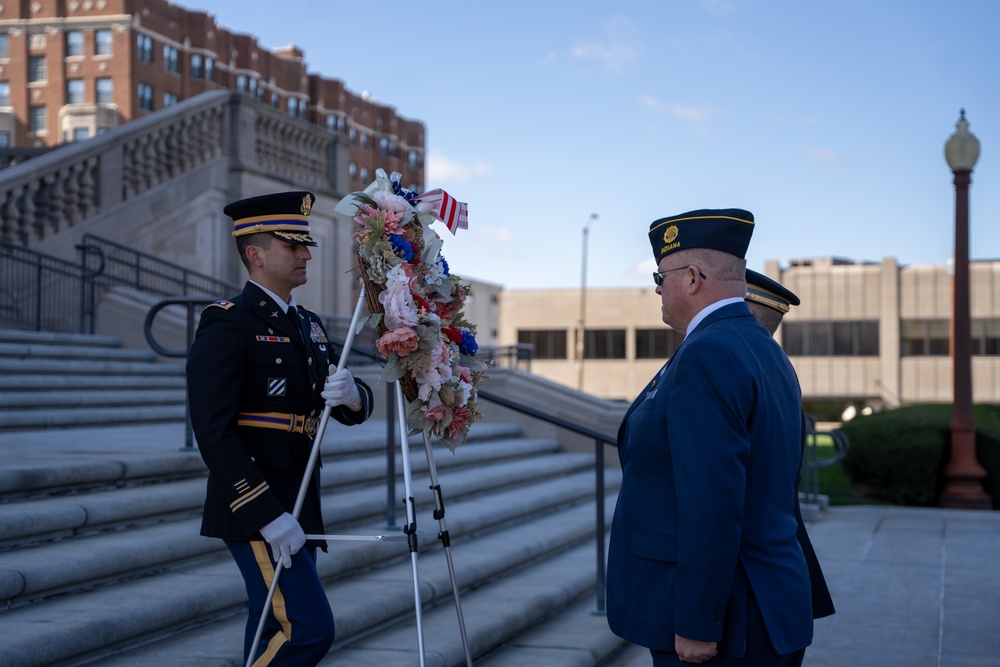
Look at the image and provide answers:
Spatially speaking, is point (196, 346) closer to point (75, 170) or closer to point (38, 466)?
point (38, 466)

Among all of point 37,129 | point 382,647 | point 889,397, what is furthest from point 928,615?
point 37,129

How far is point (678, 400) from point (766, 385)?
0.29 meters

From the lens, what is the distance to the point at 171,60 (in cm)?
6169

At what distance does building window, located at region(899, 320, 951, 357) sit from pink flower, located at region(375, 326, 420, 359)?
55.7m

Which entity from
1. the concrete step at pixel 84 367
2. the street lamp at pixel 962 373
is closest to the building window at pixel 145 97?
the concrete step at pixel 84 367

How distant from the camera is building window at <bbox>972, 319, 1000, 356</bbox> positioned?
5400 centimetres

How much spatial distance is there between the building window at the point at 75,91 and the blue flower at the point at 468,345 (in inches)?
2342

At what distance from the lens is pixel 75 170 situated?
14.2 metres

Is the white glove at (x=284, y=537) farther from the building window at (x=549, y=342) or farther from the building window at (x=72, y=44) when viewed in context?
the building window at (x=72, y=44)

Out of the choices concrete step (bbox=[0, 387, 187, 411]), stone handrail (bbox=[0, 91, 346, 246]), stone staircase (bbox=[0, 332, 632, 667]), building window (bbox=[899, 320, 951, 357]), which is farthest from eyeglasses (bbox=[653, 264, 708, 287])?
building window (bbox=[899, 320, 951, 357])

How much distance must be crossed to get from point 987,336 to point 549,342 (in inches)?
958

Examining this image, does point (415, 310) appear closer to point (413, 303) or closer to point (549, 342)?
point (413, 303)

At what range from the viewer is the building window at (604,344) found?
61969 millimetres

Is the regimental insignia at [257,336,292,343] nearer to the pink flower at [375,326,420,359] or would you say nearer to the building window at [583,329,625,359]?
the pink flower at [375,326,420,359]
